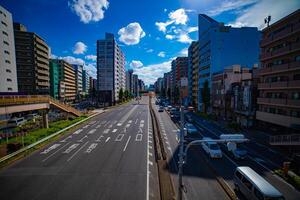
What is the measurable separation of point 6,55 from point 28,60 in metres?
23.2

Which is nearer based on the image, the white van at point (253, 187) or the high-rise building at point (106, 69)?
the white van at point (253, 187)

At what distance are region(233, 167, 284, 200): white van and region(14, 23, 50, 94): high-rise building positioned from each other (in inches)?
3325

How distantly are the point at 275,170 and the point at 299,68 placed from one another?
55.0 feet

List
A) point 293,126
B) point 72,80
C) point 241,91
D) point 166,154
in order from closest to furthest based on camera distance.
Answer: point 166,154 < point 293,126 < point 241,91 < point 72,80

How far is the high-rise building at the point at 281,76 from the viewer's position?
1038 inches

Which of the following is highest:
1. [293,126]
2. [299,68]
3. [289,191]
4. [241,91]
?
[299,68]

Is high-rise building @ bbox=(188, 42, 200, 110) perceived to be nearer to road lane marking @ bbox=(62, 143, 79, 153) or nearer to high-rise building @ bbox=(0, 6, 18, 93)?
road lane marking @ bbox=(62, 143, 79, 153)

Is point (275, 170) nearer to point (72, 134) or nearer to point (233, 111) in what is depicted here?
point (233, 111)

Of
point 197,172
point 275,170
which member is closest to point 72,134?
point 197,172

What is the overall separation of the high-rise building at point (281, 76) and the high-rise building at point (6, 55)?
68.9 m

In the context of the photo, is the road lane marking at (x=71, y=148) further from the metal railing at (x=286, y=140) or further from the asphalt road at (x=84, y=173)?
the metal railing at (x=286, y=140)

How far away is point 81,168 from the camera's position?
1808cm

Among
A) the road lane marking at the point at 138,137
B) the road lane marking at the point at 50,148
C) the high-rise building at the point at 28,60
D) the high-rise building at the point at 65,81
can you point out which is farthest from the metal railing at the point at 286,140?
the high-rise building at the point at 65,81

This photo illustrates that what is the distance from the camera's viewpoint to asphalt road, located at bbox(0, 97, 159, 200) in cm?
1373
